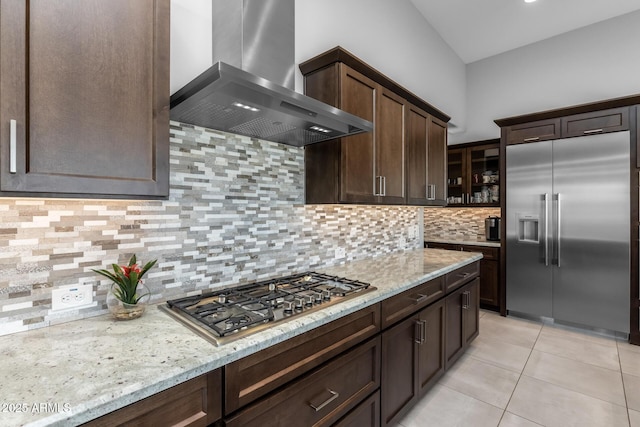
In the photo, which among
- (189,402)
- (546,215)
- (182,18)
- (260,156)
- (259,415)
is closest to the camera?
(189,402)

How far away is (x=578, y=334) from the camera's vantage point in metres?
3.40

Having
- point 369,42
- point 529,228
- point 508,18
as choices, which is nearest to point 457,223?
point 529,228

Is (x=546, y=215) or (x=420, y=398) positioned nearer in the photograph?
(x=420, y=398)

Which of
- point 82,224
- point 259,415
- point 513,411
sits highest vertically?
point 82,224

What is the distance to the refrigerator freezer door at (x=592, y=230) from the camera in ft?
10.4

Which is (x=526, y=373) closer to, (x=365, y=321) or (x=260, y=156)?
(x=365, y=321)

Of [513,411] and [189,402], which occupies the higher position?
[189,402]

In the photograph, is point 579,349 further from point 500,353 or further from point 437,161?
point 437,161

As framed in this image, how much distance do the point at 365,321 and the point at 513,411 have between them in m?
1.46

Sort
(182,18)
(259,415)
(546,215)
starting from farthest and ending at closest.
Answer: (546,215) < (182,18) < (259,415)

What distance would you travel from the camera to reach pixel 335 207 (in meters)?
2.46

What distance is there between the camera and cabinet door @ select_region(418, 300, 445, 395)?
6.77ft

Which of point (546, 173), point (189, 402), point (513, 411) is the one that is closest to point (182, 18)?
point (189, 402)

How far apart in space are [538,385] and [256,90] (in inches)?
116
